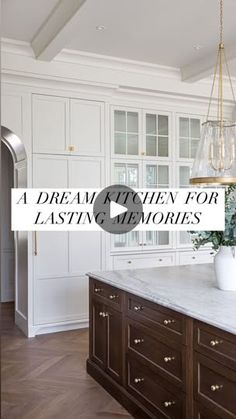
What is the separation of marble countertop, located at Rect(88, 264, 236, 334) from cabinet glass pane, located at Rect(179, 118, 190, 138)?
2.38 metres

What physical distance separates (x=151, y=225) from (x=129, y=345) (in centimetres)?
249

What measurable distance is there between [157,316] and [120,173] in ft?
8.96

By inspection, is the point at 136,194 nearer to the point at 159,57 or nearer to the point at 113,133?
the point at 113,133

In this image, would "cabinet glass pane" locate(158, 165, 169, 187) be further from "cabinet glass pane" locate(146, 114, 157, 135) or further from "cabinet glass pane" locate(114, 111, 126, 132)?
"cabinet glass pane" locate(114, 111, 126, 132)

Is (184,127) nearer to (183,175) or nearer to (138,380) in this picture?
(183,175)

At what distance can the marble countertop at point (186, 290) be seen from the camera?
190 centimetres

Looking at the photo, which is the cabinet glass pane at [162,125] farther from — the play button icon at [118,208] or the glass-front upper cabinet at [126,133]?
the play button icon at [118,208]

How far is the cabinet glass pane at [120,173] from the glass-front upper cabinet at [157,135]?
411mm

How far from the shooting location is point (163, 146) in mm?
5094

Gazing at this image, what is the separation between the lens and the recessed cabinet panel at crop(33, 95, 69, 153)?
4.22m

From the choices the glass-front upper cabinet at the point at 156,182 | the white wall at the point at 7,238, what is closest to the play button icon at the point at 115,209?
the glass-front upper cabinet at the point at 156,182

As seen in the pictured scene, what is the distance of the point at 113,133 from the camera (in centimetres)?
472

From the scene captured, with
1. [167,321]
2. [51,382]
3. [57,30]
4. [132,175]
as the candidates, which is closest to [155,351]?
[167,321]

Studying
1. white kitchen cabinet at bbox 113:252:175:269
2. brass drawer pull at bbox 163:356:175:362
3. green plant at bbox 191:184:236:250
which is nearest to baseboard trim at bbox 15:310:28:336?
white kitchen cabinet at bbox 113:252:175:269
